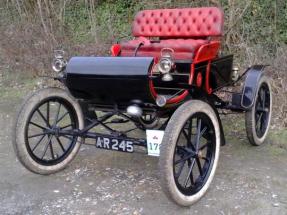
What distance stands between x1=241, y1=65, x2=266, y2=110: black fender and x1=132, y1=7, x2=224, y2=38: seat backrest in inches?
23.7

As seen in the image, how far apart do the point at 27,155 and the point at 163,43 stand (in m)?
1.84

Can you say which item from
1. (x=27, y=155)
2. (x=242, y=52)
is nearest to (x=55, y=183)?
(x=27, y=155)

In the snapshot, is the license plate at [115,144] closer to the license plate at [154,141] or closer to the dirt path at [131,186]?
the license plate at [154,141]

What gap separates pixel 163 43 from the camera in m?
4.82

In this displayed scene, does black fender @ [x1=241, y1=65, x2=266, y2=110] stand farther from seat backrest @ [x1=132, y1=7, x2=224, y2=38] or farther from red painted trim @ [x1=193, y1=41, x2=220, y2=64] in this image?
seat backrest @ [x1=132, y1=7, x2=224, y2=38]

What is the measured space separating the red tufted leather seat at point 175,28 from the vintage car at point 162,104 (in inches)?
0.5

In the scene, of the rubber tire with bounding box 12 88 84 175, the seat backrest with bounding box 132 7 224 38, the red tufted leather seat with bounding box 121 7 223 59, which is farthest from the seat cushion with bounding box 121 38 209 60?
the rubber tire with bounding box 12 88 84 175

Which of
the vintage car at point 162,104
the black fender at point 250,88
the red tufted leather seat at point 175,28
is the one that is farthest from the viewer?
the red tufted leather seat at point 175,28

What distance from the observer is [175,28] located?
5.27 meters

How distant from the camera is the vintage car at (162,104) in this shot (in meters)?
3.44

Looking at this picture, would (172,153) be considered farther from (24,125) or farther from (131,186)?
(24,125)

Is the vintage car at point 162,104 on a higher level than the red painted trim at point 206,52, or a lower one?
lower

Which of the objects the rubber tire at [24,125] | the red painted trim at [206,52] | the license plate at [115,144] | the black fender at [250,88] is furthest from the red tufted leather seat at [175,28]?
the license plate at [115,144]

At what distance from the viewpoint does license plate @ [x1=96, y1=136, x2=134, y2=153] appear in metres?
3.63
